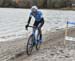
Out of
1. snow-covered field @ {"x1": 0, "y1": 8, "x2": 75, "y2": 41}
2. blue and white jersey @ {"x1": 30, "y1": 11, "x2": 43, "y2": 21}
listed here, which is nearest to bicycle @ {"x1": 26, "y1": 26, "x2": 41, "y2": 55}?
blue and white jersey @ {"x1": 30, "y1": 11, "x2": 43, "y2": 21}

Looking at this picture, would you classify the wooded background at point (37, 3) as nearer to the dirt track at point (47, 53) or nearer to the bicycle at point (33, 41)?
the dirt track at point (47, 53)

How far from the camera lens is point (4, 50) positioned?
39.4ft

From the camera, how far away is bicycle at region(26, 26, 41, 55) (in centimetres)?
1094

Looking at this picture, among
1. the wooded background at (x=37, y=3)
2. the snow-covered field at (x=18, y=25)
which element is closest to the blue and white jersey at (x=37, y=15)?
the snow-covered field at (x=18, y=25)

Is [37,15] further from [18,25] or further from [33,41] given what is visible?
[18,25]

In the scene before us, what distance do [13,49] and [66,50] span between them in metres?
2.19

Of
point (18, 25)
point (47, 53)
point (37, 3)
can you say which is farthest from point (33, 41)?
point (37, 3)

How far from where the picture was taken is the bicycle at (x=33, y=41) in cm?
1094

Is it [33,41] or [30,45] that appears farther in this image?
[33,41]

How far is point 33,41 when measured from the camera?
36.8 ft

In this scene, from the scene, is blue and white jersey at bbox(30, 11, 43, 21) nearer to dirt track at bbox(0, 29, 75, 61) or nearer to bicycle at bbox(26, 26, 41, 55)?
bicycle at bbox(26, 26, 41, 55)

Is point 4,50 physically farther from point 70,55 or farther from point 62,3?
point 62,3

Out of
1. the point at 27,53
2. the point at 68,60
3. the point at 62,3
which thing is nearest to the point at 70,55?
the point at 68,60

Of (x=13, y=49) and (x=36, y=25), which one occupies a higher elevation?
(x=36, y=25)
